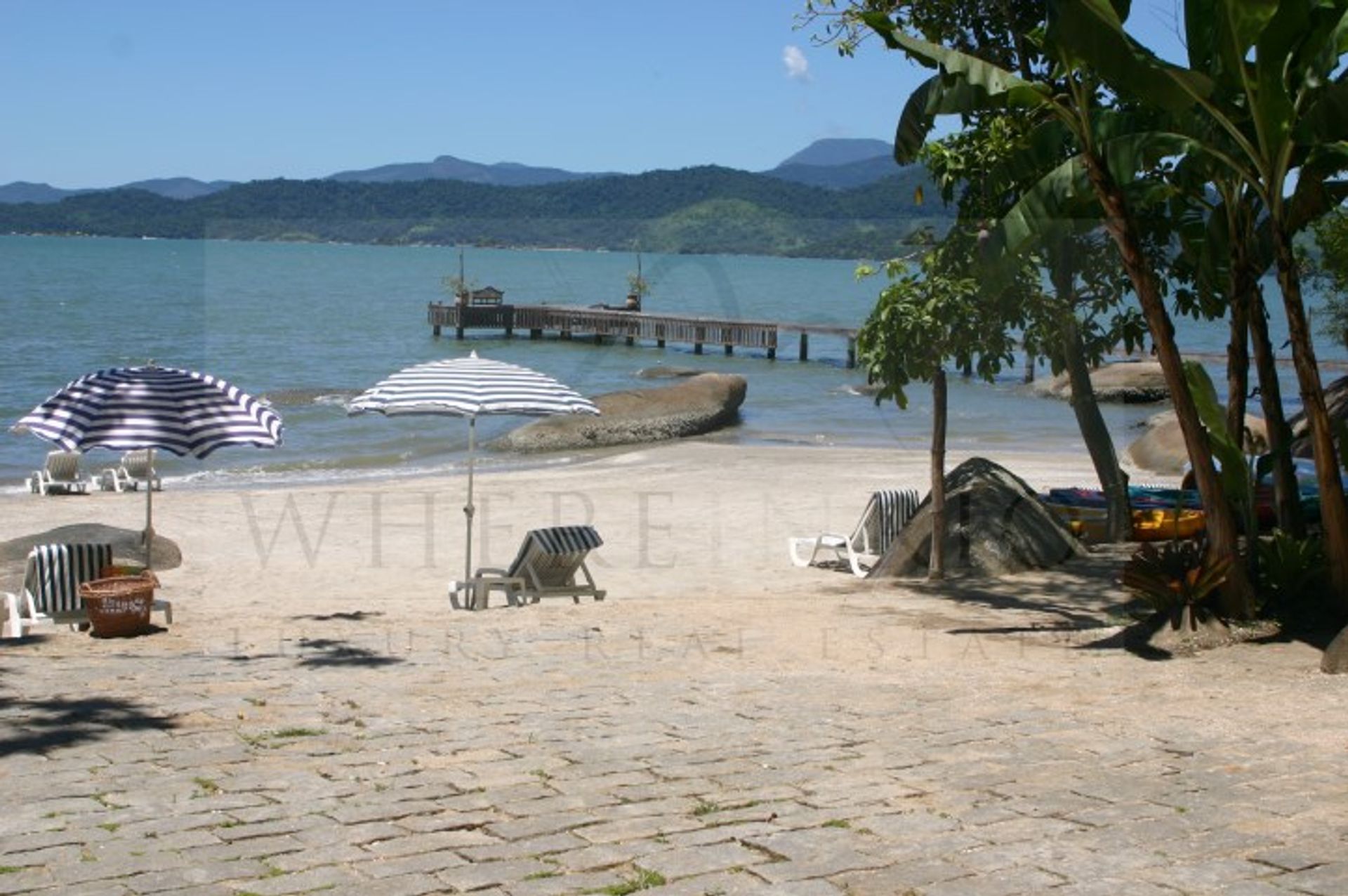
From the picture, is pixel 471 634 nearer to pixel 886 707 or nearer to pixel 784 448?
pixel 886 707

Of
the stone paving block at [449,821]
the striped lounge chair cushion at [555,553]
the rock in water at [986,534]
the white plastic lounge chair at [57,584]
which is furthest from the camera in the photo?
the rock in water at [986,534]

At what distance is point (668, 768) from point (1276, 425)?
5239 millimetres

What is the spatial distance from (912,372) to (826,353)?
170 feet

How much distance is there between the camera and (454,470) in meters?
→ 27.8

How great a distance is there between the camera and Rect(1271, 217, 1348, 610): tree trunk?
8875 mm

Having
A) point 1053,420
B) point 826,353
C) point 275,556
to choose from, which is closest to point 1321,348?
point 826,353

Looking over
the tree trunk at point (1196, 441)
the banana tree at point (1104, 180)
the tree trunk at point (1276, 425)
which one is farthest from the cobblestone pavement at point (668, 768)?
the tree trunk at point (1276, 425)

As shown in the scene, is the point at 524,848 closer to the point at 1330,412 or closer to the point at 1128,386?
the point at 1330,412

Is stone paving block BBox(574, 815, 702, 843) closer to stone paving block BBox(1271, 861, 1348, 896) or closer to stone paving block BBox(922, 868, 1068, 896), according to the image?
stone paving block BBox(922, 868, 1068, 896)

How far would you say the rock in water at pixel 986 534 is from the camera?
Answer: 13.4 meters

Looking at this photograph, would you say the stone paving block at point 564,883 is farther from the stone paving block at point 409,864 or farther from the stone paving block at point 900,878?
the stone paving block at point 900,878

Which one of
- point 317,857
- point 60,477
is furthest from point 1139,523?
point 60,477

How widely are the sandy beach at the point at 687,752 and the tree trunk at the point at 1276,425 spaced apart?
4.59ft

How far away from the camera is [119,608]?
10.2 m
